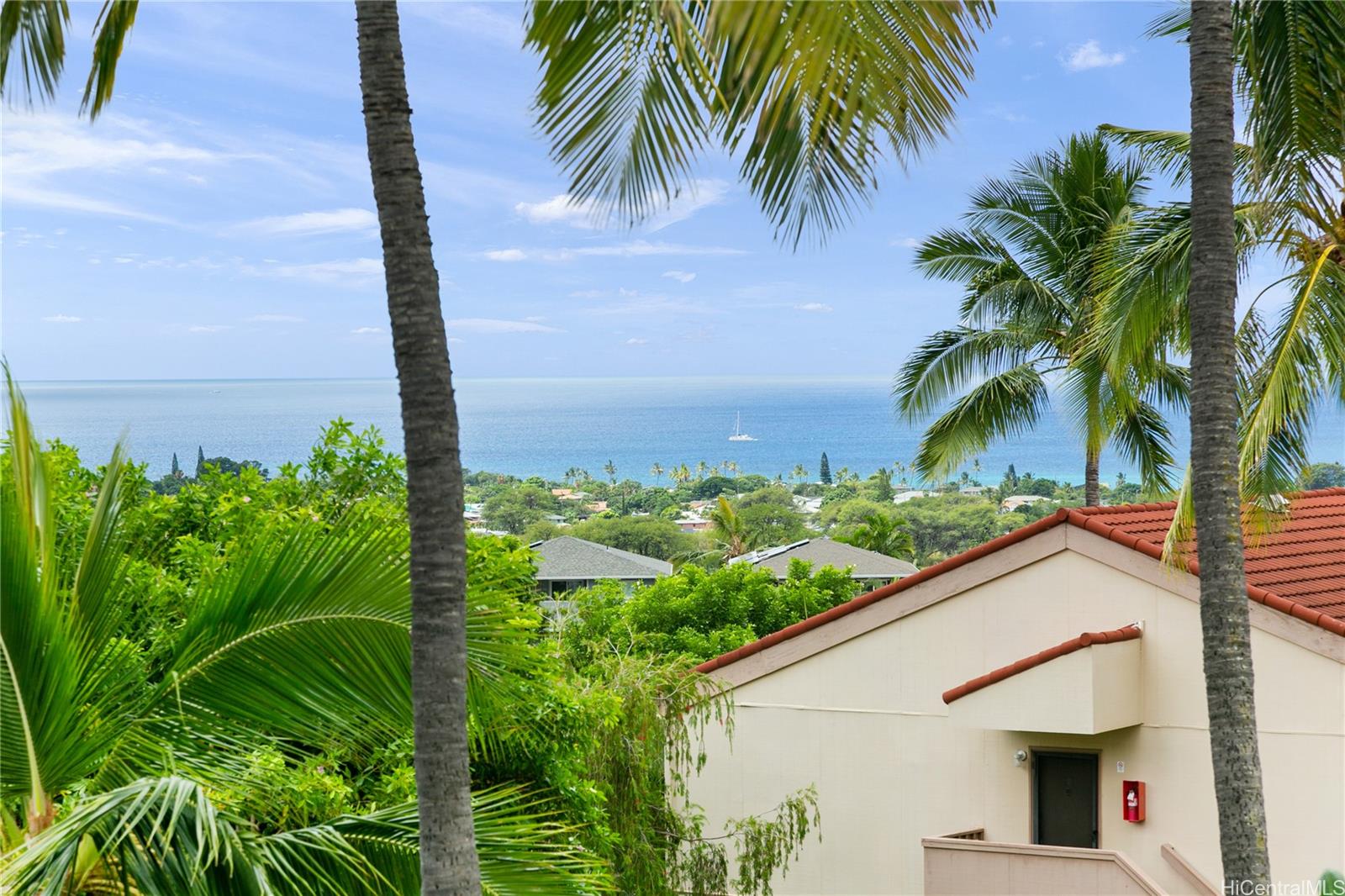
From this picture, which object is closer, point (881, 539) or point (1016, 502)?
point (881, 539)

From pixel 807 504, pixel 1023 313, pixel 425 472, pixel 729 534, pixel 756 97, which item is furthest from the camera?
pixel 807 504

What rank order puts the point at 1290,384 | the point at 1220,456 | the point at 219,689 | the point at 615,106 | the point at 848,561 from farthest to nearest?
the point at 848,561
the point at 1290,384
the point at 1220,456
the point at 615,106
the point at 219,689

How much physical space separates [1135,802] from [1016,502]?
112 metres

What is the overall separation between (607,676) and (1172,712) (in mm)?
5976

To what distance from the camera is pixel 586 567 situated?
2466 inches

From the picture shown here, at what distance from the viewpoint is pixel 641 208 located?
21.0 ft

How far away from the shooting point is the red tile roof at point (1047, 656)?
12578 millimetres

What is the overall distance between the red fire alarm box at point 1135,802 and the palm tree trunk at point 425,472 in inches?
380

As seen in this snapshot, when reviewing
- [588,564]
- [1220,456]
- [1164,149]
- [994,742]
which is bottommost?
[994,742]

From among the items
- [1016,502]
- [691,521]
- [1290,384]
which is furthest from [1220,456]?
[1016,502]

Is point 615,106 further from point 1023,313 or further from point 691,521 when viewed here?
point 691,521

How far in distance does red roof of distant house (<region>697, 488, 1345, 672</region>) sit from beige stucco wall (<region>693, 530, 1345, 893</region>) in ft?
0.98

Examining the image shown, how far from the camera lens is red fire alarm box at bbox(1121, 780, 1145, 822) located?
42.3 ft

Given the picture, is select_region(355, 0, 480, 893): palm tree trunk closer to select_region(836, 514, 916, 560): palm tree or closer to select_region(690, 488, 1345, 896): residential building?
select_region(690, 488, 1345, 896): residential building
